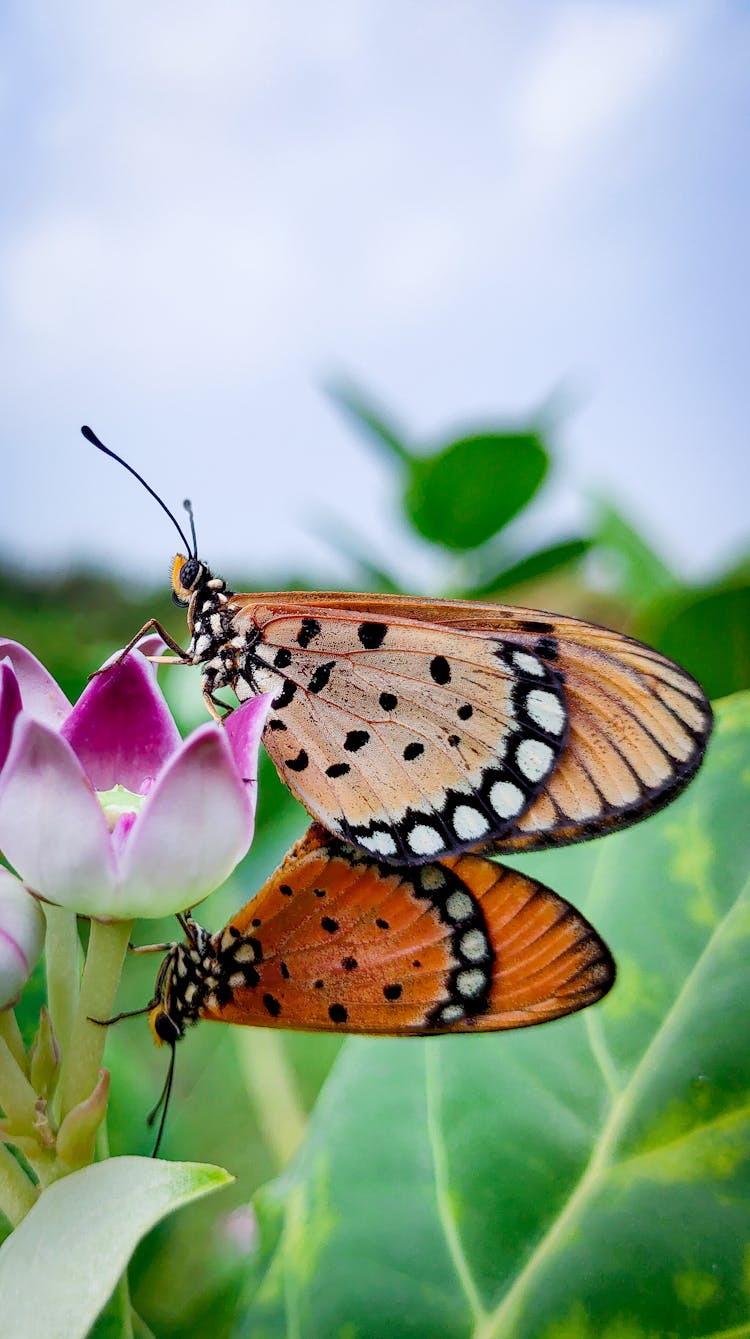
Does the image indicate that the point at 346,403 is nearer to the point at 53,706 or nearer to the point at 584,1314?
the point at 53,706

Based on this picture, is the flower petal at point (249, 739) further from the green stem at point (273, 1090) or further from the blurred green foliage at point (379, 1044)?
the green stem at point (273, 1090)

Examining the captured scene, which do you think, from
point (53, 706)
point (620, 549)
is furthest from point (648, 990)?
point (620, 549)

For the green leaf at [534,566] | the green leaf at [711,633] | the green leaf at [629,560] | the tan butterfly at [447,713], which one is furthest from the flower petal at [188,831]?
the green leaf at [629,560]

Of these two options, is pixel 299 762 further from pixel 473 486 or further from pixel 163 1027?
pixel 473 486

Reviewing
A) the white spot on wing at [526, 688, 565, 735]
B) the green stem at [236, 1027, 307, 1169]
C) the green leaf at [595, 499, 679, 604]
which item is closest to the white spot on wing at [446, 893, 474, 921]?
the white spot on wing at [526, 688, 565, 735]

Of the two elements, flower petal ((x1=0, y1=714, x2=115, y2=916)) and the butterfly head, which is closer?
flower petal ((x1=0, y1=714, x2=115, y2=916))

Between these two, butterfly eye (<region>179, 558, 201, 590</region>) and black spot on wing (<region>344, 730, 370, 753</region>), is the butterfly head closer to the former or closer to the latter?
butterfly eye (<region>179, 558, 201, 590</region>)
